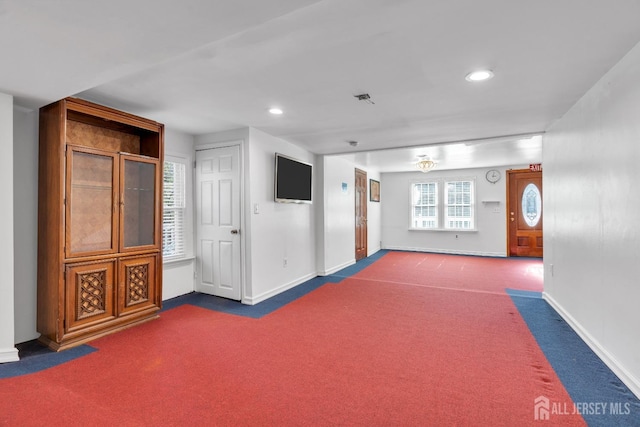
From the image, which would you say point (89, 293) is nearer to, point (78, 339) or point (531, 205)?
point (78, 339)

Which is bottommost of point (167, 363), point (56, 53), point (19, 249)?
point (167, 363)

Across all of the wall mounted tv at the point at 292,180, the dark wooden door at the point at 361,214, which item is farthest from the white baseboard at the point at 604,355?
the dark wooden door at the point at 361,214

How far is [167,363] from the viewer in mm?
2473

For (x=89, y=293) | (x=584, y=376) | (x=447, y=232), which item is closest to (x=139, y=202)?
(x=89, y=293)

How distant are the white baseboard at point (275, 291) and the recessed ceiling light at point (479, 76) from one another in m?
A: 3.43

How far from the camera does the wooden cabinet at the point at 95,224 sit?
2697 millimetres

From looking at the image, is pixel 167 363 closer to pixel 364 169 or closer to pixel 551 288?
pixel 551 288

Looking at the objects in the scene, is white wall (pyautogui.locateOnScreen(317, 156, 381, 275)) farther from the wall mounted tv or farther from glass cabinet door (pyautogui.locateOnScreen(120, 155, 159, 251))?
glass cabinet door (pyautogui.locateOnScreen(120, 155, 159, 251))

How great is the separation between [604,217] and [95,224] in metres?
4.53

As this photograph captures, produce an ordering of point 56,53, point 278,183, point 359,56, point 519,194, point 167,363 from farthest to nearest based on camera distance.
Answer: point 519,194 → point 278,183 → point 167,363 → point 359,56 → point 56,53

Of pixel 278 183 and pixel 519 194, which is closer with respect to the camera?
pixel 278 183

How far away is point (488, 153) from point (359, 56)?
4954 mm

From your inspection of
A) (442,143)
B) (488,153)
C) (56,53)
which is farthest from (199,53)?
(488,153)

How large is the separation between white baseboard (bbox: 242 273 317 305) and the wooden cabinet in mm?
1078
